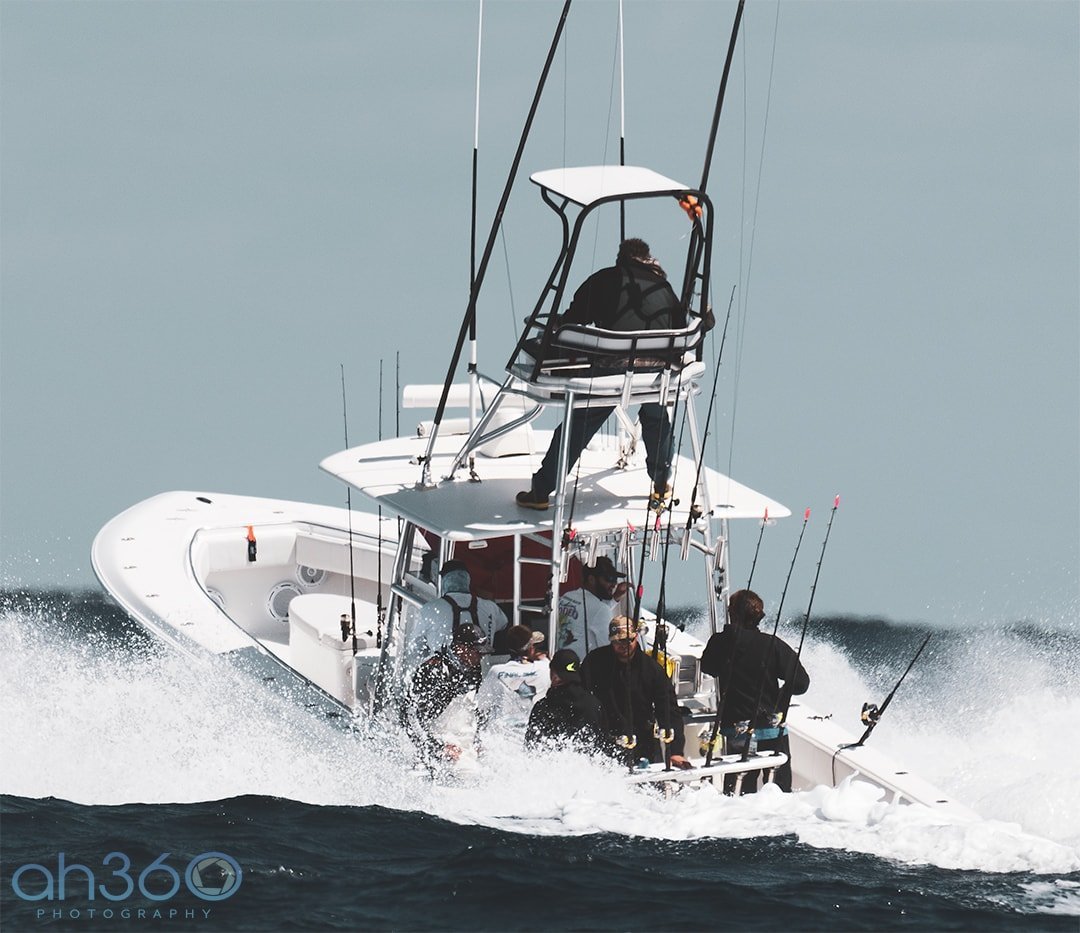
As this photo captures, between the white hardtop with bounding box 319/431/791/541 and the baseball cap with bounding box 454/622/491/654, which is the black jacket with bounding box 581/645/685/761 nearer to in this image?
the baseball cap with bounding box 454/622/491/654

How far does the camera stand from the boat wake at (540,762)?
367 inches

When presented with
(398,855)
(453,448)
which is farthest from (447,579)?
(398,855)

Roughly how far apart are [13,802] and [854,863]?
433cm

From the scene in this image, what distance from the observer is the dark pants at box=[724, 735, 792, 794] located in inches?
385

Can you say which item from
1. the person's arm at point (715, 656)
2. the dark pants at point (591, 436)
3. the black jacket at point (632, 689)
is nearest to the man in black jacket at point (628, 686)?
the black jacket at point (632, 689)

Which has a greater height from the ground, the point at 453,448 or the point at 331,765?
the point at 453,448

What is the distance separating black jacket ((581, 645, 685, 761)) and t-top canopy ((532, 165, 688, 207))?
89.2 inches

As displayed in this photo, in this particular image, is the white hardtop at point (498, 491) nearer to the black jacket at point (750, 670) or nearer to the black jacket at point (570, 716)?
the black jacket at point (750, 670)

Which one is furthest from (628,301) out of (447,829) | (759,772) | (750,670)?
(447,829)

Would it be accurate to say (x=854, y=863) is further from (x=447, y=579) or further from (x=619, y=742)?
(x=447, y=579)

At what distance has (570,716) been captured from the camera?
364 inches

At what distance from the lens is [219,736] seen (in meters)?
10.7

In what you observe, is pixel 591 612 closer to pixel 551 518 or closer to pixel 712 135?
pixel 551 518

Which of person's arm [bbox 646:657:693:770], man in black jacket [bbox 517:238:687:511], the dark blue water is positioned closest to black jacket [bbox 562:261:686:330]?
man in black jacket [bbox 517:238:687:511]
